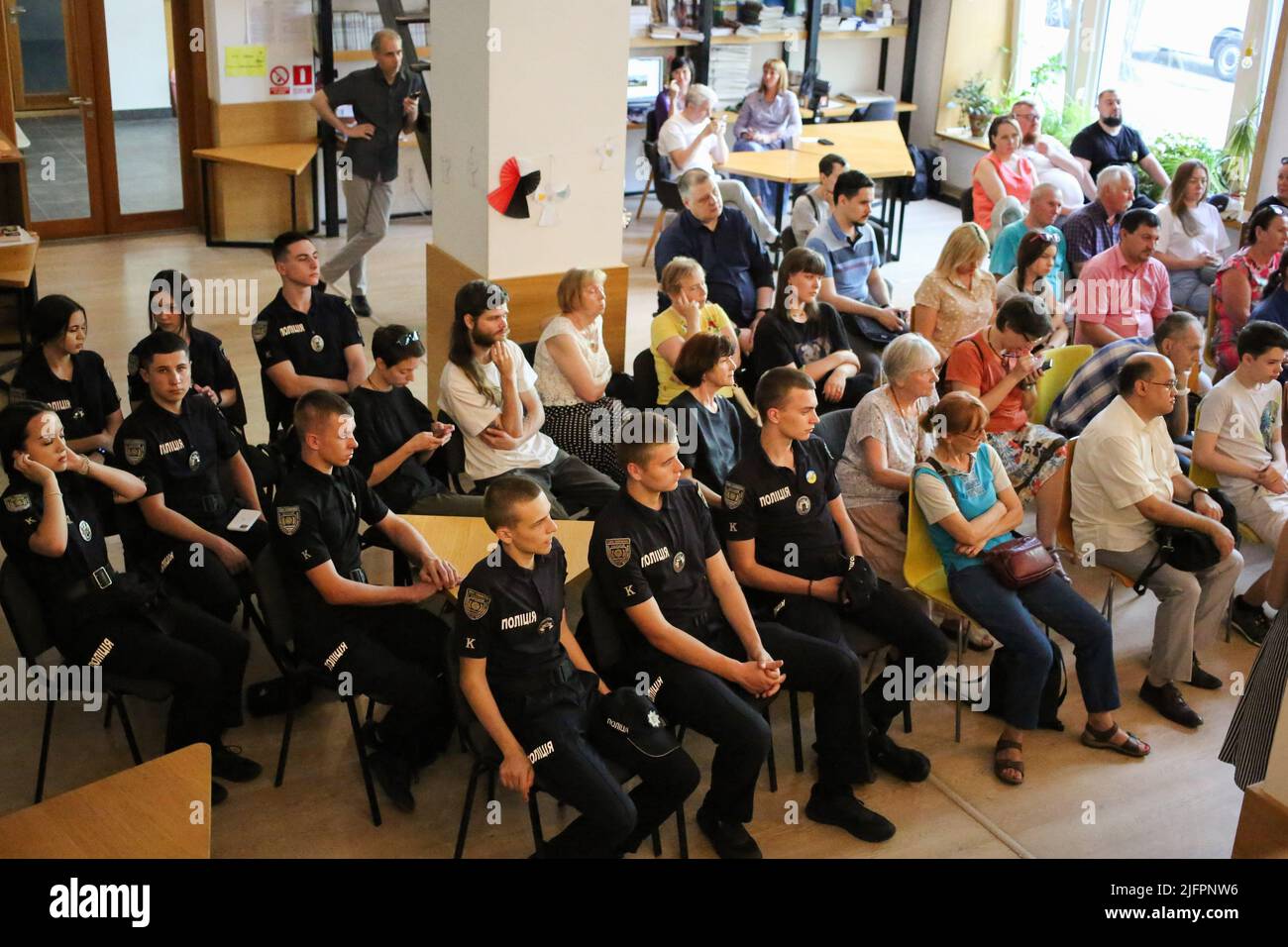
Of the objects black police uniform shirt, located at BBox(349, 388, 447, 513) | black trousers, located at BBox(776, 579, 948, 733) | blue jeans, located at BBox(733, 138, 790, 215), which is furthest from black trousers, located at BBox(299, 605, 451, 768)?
blue jeans, located at BBox(733, 138, 790, 215)

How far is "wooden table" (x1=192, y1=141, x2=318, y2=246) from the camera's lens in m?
9.06

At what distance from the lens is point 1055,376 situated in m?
5.85

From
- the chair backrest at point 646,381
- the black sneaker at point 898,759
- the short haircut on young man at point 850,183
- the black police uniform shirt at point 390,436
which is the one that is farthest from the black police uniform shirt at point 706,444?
the short haircut on young man at point 850,183

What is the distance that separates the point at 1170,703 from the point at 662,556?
2128 millimetres

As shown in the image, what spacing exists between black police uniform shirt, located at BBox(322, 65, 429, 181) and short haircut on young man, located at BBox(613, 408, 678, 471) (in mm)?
4919

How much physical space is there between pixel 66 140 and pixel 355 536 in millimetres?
6421

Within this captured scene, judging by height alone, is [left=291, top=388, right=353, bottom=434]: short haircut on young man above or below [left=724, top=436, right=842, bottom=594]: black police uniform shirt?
above

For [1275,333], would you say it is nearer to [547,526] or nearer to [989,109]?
[547,526]

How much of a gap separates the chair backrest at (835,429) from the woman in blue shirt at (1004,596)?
19.7 inches

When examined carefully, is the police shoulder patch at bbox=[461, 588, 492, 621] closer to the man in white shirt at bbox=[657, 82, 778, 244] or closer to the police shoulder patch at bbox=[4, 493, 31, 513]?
the police shoulder patch at bbox=[4, 493, 31, 513]

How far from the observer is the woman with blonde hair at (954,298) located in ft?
19.8

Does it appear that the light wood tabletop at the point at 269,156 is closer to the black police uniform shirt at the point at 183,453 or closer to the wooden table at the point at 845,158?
the wooden table at the point at 845,158

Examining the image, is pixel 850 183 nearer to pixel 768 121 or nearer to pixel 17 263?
pixel 768 121

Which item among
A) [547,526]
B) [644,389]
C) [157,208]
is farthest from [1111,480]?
[157,208]
